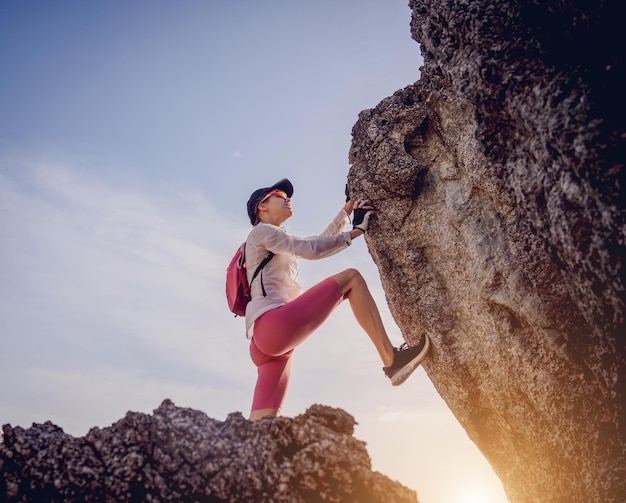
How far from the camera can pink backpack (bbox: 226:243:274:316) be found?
910 cm

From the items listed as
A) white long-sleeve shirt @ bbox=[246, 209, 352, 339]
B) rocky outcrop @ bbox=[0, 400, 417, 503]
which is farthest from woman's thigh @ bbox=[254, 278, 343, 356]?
rocky outcrop @ bbox=[0, 400, 417, 503]

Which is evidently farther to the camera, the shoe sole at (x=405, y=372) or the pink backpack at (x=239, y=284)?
the pink backpack at (x=239, y=284)

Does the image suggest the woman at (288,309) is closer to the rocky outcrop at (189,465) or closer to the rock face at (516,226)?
the rock face at (516,226)

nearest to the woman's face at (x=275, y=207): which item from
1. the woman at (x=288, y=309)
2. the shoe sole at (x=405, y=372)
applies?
the woman at (x=288, y=309)

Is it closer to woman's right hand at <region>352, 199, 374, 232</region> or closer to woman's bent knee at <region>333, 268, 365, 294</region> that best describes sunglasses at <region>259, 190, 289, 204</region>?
woman's right hand at <region>352, 199, 374, 232</region>

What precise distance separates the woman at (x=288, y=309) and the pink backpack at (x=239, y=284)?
0.35 feet

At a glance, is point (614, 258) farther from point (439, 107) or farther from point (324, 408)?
point (439, 107)

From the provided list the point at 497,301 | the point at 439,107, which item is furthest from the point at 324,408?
the point at 439,107

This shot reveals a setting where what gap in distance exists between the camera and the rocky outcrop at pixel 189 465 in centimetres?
597

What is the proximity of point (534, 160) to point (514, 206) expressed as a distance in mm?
1873

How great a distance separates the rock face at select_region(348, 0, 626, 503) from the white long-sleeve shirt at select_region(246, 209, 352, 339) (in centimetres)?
141

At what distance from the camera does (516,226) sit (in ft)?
27.6

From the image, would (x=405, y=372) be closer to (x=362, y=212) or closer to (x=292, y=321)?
(x=292, y=321)

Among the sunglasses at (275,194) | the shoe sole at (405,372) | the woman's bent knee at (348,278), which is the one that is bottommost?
the shoe sole at (405,372)
